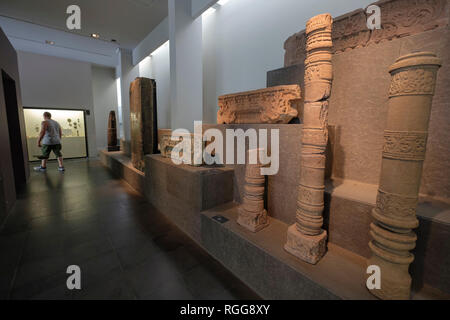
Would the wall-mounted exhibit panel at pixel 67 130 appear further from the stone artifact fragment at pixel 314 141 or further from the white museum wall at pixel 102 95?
the stone artifact fragment at pixel 314 141

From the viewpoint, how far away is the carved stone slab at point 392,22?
1.86 meters

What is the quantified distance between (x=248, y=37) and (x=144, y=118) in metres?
3.18

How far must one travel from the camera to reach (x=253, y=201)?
217 cm

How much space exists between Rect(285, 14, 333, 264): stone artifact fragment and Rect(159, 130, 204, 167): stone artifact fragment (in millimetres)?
1799

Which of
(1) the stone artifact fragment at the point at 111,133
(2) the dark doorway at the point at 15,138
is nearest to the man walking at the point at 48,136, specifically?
(2) the dark doorway at the point at 15,138

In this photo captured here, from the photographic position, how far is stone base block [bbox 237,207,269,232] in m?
2.11

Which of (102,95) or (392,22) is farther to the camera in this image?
(102,95)

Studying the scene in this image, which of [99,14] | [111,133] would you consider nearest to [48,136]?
[111,133]

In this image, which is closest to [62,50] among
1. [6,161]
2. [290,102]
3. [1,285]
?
[6,161]

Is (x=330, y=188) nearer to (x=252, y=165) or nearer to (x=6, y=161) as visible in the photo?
(x=252, y=165)

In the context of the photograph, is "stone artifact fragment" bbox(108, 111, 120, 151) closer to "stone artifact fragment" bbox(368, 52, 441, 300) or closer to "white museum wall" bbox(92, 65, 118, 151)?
"white museum wall" bbox(92, 65, 118, 151)

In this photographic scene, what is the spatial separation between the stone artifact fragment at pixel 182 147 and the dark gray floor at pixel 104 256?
44.5 inches

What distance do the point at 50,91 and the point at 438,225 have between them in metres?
12.3

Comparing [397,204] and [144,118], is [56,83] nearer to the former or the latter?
[144,118]
